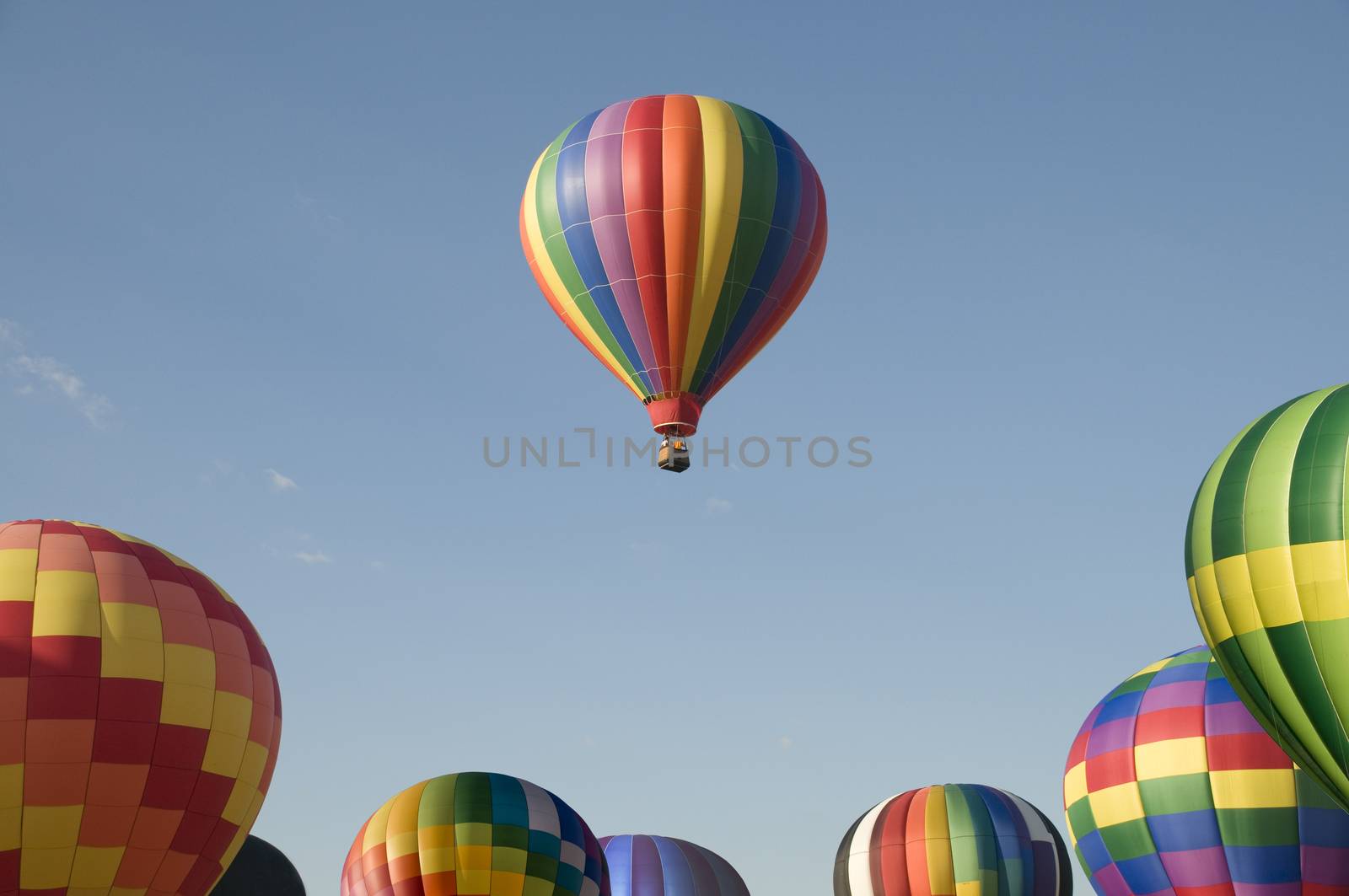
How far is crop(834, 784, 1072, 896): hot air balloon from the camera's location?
25.8 metres

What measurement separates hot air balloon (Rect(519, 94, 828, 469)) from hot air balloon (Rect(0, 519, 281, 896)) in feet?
21.3

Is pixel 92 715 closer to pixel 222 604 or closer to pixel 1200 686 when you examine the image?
pixel 222 604

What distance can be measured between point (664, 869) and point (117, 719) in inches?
506

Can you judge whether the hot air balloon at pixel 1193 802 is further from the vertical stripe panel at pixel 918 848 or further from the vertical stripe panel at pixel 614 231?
the vertical stripe panel at pixel 614 231

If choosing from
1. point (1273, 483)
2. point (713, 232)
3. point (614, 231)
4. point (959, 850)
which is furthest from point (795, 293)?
point (959, 850)

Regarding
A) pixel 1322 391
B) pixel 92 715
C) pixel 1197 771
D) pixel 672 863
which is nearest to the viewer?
pixel 92 715

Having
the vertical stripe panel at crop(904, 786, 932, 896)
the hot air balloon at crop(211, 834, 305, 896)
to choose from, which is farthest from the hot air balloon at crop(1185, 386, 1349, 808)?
the hot air balloon at crop(211, 834, 305, 896)

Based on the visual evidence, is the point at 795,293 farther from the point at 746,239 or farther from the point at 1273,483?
the point at 1273,483

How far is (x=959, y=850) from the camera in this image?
2592cm

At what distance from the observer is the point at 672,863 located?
2888 centimetres

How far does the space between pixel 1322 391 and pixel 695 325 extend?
24.9ft

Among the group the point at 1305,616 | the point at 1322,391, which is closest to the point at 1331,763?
the point at 1305,616

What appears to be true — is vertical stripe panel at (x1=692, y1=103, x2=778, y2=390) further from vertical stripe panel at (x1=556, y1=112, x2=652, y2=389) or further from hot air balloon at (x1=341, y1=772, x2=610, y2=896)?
hot air balloon at (x1=341, y1=772, x2=610, y2=896)

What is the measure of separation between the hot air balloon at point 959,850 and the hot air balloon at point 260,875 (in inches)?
313
